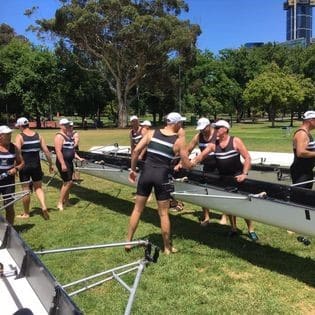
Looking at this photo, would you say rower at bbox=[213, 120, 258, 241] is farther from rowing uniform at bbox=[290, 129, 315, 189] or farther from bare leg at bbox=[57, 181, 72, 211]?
bare leg at bbox=[57, 181, 72, 211]

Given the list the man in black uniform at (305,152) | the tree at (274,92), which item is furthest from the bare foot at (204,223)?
the tree at (274,92)

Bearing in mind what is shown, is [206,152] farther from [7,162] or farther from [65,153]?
[65,153]

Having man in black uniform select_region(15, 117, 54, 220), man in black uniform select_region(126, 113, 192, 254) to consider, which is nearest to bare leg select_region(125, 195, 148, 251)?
man in black uniform select_region(126, 113, 192, 254)

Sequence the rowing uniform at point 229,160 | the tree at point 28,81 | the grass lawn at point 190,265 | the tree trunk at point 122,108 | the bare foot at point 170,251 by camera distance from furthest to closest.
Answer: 1. the tree at point 28,81
2. the tree trunk at point 122,108
3. the rowing uniform at point 229,160
4. the bare foot at point 170,251
5. the grass lawn at point 190,265

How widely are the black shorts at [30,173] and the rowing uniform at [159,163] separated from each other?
3086mm

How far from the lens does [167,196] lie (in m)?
6.66

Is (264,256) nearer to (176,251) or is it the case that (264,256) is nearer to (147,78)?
(176,251)

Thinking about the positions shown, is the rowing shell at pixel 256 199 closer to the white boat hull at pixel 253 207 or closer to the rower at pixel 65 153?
the white boat hull at pixel 253 207

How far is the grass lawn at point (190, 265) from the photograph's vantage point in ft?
17.4

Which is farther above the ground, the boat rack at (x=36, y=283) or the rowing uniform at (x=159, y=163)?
the rowing uniform at (x=159, y=163)

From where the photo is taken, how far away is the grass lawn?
5309 millimetres

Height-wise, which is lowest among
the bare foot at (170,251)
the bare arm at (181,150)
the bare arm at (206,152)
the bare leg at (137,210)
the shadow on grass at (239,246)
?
the shadow on grass at (239,246)

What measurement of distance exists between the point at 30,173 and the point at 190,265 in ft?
12.4

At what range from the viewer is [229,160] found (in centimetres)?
741
